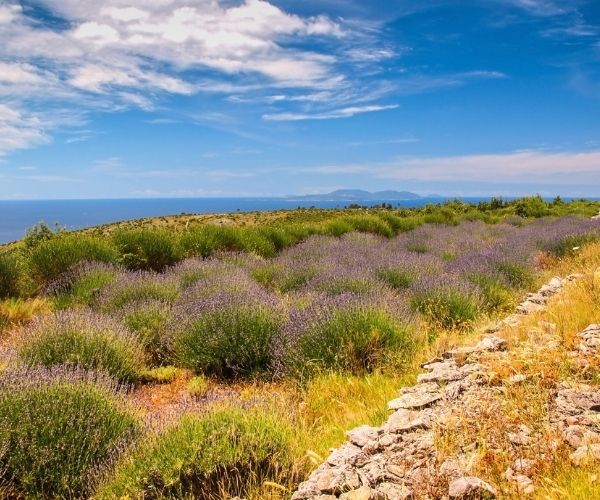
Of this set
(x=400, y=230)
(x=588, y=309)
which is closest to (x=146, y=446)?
(x=588, y=309)

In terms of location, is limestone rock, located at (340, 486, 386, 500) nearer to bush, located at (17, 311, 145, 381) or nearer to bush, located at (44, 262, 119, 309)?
bush, located at (17, 311, 145, 381)

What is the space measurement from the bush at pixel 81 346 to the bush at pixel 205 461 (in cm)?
207

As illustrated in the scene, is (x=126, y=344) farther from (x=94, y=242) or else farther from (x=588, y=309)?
(x=94, y=242)

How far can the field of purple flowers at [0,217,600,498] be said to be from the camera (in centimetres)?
303

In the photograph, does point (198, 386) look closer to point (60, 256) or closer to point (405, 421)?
point (405, 421)

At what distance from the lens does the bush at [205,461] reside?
2.79 meters

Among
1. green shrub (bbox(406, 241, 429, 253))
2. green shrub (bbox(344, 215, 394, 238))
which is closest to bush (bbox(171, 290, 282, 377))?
green shrub (bbox(406, 241, 429, 253))

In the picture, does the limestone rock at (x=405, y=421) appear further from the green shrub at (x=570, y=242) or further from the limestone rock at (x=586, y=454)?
the green shrub at (x=570, y=242)

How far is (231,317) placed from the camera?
5594 millimetres

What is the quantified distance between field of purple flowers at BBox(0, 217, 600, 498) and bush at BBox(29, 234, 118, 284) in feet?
1.85

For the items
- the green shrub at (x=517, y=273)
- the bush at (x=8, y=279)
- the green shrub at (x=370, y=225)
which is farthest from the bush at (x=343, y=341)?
the green shrub at (x=370, y=225)

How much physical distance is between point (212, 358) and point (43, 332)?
1813 mm

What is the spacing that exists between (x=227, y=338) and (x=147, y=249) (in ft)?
22.2

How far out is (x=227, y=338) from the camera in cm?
546
